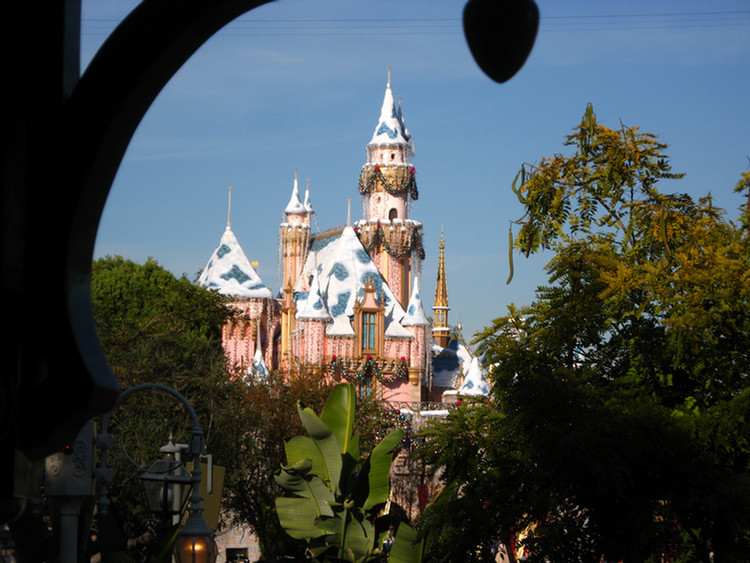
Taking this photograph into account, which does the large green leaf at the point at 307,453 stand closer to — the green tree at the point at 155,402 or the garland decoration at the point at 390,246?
the green tree at the point at 155,402

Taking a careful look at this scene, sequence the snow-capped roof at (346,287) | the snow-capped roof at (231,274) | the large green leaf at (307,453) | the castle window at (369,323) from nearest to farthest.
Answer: the large green leaf at (307,453)
the castle window at (369,323)
the snow-capped roof at (346,287)
the snow-capped roof at (231,274)

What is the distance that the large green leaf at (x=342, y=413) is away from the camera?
17031 millimetres

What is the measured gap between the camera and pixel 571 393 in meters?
12.7

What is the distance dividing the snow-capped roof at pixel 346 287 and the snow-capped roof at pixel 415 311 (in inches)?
23.0

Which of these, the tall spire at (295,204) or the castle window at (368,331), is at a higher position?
the tall spire at (295,204)

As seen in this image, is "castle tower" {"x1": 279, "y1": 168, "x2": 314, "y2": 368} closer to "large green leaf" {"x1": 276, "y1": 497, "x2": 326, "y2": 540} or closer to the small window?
the small window

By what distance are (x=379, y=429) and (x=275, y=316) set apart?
25990 millimetres

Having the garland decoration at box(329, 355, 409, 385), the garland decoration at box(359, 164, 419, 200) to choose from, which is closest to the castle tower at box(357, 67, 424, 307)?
the garland decoration at box(359, 164, 419, 200)

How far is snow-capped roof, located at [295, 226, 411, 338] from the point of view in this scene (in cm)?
5362

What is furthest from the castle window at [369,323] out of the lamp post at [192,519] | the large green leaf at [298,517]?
the lamp post at [192,519]

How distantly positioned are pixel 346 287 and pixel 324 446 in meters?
38.7

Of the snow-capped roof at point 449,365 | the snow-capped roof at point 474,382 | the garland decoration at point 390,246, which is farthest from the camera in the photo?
the garland decoration at point 390,246

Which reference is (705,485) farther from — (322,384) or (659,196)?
(322,384)

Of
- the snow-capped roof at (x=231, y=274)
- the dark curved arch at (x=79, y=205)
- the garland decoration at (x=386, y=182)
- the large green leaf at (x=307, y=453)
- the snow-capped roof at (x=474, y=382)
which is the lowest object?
the large green leaf at (x=307, y=453)
